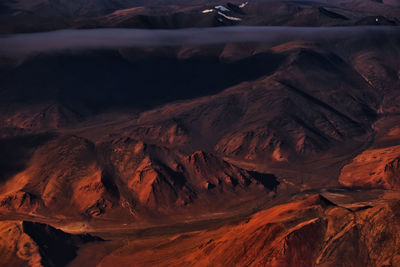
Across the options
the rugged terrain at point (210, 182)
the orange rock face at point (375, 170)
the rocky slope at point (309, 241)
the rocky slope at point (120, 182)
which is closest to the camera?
the rocky slope at point (309, 241)

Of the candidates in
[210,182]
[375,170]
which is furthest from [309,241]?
[375,170]

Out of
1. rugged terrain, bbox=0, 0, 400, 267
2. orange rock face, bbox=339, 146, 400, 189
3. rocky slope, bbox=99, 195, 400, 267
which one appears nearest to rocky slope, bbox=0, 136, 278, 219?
rugged terrain, bbox=0, 0, 400, 267

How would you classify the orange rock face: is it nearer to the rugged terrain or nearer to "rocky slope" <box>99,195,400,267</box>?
the rugged terrain

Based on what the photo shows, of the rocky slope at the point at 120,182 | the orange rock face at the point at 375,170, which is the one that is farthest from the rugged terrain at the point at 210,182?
the orange rock face at the point at 375,170

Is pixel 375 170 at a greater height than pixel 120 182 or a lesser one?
lesser

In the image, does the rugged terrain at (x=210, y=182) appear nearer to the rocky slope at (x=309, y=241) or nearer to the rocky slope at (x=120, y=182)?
the rocky slope at (x=309, y=241)

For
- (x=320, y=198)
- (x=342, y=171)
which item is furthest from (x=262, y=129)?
(x=320, y=198)

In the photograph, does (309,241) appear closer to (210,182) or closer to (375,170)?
(210,182)

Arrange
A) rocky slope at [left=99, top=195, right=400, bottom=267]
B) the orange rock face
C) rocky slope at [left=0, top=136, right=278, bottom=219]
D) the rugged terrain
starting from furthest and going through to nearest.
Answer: the orange rock face
rocky slope at [left=0, top=136, right=278, bottom=219]
the rugged terrain
rocky slope at [left=99, top=195, right=400, bottom=267]

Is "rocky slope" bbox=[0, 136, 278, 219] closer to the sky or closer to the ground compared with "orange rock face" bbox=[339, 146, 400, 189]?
closer to the sky

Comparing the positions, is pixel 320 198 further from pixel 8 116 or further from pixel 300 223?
pixel 8 116

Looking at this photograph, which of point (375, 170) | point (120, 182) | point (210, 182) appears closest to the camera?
point (120, 182)
